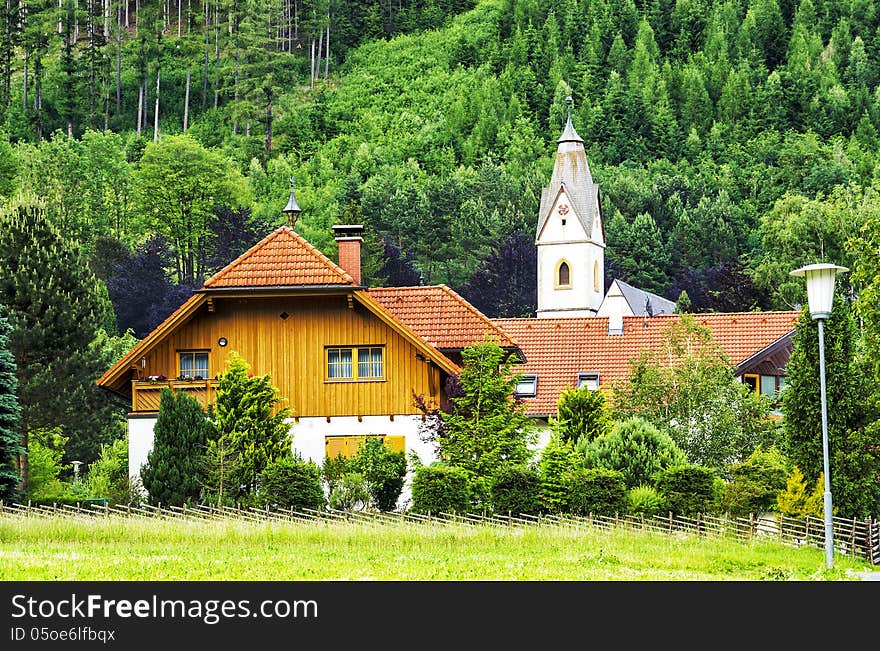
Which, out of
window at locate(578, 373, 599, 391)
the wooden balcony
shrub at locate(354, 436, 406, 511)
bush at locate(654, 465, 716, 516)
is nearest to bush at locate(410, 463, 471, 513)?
shrub at locate(354, 436, 406, 511)

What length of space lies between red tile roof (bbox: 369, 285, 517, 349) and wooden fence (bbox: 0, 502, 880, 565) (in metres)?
10.6

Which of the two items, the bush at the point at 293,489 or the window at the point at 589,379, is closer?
the bush at the point at 293,489

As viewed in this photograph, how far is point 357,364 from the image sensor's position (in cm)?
4419

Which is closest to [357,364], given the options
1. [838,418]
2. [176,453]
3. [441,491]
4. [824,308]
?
[176,453]

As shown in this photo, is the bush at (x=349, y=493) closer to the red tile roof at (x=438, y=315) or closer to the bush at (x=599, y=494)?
the bush at (x=599, y=494)

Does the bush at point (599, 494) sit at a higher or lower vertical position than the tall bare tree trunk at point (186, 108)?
lower

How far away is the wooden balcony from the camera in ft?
143

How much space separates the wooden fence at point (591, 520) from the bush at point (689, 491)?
31 centimetres

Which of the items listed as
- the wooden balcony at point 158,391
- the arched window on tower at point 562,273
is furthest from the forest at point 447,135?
the wooden balcony at point 158,391

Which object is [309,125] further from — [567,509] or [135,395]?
A: [567,509]

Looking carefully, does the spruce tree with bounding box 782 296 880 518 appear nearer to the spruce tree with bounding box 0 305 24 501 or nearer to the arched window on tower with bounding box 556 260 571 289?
the spruce tree with bounding box 0 305 24 501

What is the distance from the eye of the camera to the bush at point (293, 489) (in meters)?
35.7

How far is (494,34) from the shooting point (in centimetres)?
19200

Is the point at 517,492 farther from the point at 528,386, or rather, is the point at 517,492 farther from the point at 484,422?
the point at 528,386
